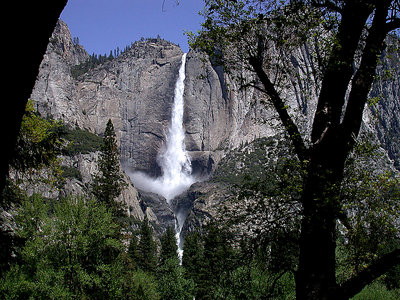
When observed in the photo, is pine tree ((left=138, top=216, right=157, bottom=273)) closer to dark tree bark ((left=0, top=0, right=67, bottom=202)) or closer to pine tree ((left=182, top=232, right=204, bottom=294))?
pine tree ((left=182, top=232, right=204, bottom=294))

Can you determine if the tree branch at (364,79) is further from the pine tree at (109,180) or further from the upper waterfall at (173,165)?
the upper waterfall at (173,165)

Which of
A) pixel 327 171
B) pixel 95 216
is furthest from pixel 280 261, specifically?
pixel 95 216

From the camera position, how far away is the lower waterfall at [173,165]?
180 metres

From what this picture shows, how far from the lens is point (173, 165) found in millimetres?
180625

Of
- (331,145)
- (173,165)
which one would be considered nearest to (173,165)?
(173,165)

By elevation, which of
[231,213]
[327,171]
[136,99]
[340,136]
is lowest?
[231,213]

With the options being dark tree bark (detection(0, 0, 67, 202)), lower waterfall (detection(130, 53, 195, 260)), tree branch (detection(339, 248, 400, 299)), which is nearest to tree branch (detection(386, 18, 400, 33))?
tree branch (detection(339, 248, 400, 299))

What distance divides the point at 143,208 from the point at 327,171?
14795cm

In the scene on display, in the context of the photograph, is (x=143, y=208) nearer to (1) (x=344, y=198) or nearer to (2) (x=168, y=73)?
(2) (x=168, y=73)

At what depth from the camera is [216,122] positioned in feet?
584

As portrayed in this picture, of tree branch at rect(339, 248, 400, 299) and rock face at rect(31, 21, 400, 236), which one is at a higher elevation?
rock face at rect(31, 21, 400, 236)

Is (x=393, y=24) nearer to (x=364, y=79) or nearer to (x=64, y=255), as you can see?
(x=364, y=79)

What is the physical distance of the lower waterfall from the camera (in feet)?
591

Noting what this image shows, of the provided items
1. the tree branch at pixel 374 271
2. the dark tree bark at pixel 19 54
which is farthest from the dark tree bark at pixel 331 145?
the dark tree bark at pixel 19 54
